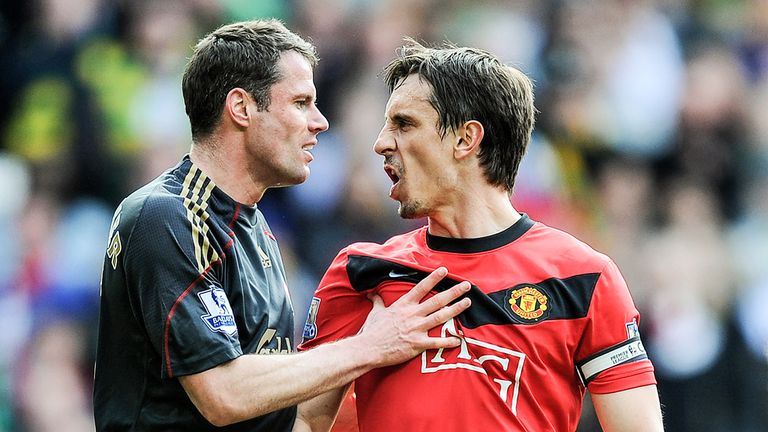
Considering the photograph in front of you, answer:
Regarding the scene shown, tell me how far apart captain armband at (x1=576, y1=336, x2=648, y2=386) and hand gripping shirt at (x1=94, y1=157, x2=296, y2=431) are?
1.17 meters

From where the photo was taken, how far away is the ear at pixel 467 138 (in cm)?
415

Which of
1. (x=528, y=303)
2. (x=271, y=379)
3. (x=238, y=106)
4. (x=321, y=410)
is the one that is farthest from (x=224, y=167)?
(x=528, y=303)

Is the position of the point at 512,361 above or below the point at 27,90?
below

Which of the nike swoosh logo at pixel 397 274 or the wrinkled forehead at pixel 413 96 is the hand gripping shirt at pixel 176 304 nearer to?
the nike swoosh logo at pixel 397 274

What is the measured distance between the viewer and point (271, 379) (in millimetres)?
3910

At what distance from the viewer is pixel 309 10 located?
885cm

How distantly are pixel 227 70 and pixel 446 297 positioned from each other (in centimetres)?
124

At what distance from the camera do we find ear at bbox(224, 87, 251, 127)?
4.33m

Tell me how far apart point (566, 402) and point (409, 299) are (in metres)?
0.66

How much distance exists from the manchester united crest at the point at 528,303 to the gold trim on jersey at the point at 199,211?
1.06 m

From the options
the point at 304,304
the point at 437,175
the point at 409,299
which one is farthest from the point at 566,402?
the point at 304,304

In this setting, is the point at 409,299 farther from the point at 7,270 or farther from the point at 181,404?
the point at 7,270

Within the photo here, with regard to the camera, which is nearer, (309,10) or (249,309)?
(249,309)

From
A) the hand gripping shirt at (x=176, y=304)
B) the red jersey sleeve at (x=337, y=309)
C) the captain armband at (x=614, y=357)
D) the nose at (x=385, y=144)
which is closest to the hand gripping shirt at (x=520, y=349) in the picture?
the captain armband at (x=614, y=357)
